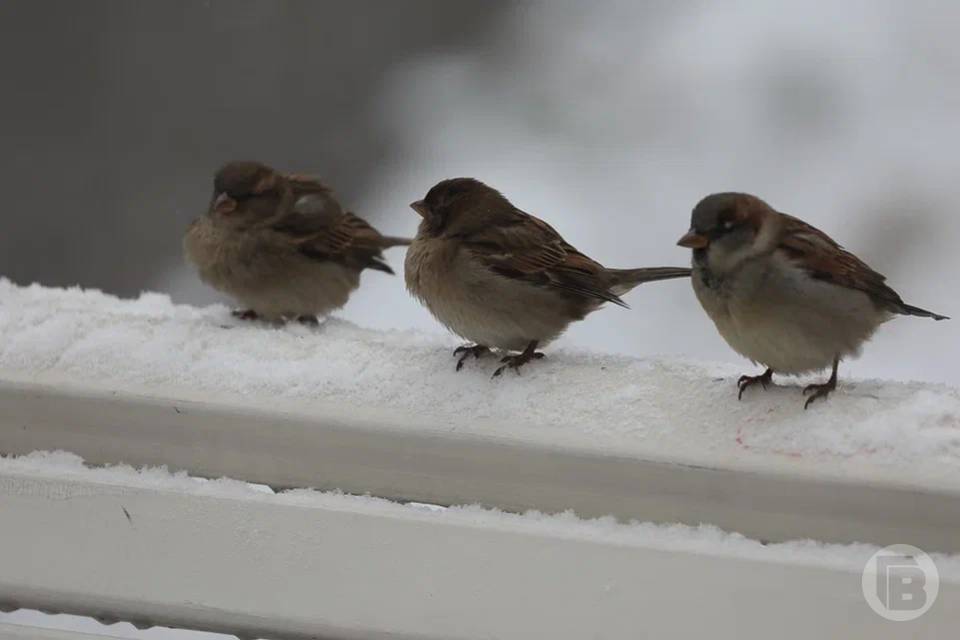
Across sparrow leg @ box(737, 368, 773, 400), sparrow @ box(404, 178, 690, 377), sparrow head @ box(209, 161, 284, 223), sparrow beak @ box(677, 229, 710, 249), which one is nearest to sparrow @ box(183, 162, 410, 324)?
sparrow head @ box(209, 161, 284, 223)

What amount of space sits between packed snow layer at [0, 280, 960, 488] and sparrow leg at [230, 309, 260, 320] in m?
0.56

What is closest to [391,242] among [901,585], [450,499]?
[450,499]

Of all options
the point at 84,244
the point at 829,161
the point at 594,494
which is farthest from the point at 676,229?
the point at 594,494

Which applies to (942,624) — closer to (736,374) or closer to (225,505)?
(736,374)

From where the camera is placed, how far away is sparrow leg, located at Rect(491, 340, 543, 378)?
1.79 m

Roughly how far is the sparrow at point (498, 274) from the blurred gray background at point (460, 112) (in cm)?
146

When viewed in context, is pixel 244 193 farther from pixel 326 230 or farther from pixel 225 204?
pixel 326 230

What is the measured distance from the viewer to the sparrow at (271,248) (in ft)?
8.46

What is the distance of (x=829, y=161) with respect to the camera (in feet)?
12.3

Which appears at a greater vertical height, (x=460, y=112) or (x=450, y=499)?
(x=460, y=112)

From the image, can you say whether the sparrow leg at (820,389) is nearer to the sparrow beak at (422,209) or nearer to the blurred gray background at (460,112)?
the sparrow beak at (422,209)

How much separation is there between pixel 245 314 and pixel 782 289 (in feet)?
3.72

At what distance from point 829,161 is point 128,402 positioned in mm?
2531

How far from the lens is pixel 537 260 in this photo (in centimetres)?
212
